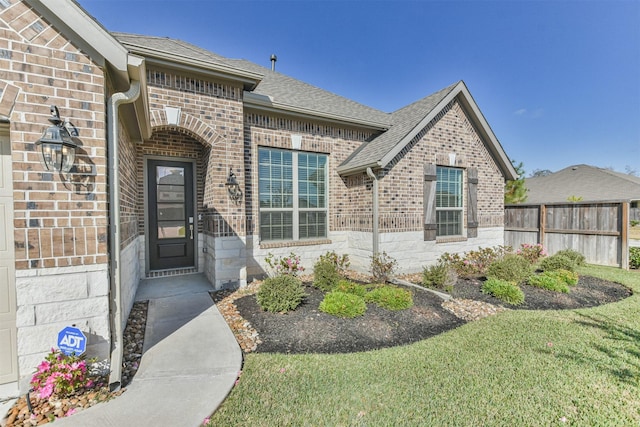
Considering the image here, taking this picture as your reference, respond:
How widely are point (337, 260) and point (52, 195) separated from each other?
19.1 ft

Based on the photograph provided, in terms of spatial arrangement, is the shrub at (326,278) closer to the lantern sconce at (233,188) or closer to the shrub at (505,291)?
the lantern sconce at (233,188)

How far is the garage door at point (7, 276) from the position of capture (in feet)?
8.56

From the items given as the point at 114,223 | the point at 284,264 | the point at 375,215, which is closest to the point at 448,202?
the point at 375,215

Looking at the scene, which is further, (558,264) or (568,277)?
(558,264)

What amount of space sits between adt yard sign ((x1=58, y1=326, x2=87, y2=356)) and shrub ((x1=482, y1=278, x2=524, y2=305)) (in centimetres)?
672

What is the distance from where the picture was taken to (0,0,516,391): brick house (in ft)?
8.38

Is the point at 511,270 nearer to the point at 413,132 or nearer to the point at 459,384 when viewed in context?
the point at 413,132

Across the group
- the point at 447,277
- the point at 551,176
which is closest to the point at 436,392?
the point at 447,277

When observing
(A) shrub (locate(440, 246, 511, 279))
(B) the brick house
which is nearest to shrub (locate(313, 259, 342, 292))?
(B) the brick house

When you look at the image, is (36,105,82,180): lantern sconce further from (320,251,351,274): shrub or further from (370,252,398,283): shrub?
(370,252,398,283): shrub

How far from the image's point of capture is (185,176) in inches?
265

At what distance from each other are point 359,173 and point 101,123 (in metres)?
5.75

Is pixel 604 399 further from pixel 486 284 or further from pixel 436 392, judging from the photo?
pixel 486 284

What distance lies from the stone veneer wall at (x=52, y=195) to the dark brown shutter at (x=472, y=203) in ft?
29.8
